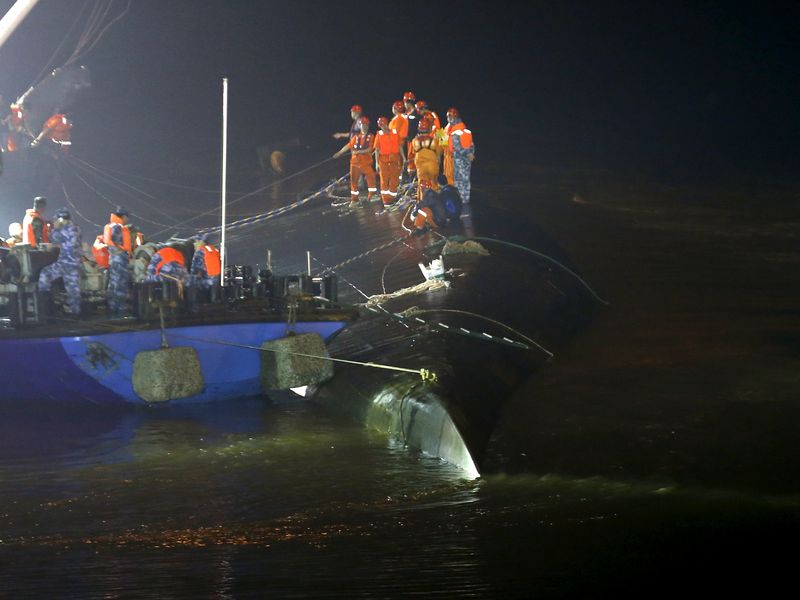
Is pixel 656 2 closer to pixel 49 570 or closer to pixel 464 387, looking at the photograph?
pixel 464 387

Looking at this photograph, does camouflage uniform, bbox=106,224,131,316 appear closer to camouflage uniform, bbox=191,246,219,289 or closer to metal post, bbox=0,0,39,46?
camouflage uniform, bbox=191,246,219,289

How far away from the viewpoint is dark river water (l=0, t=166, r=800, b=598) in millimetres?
6422

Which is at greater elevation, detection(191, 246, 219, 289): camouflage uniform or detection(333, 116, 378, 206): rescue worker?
detection(333, 116, 378, 206): rescue worker

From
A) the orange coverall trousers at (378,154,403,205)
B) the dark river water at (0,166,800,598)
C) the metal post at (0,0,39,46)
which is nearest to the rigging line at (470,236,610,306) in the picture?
the dark river water at (0,166,800,598)

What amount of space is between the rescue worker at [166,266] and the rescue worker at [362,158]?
7.99 meters

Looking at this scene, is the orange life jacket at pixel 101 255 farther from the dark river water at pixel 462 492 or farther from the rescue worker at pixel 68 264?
the dark river water at pixel 462 492

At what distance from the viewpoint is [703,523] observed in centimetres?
710

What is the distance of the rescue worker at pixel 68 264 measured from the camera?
11664 millimetres

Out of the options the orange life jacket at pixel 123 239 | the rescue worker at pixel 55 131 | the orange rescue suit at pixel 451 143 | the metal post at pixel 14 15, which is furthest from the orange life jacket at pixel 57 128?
the orange life jacket at pixel 123 239

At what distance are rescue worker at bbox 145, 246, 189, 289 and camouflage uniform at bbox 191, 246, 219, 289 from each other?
14.9 inches

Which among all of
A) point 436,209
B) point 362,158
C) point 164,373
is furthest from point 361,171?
point 164,373

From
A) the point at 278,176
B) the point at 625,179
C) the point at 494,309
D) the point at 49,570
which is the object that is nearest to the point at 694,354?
the point at 494,309

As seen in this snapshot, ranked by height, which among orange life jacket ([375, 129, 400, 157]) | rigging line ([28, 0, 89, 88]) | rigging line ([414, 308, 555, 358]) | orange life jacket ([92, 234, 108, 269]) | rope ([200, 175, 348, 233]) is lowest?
rigging line ([414, 308, 555, 358])

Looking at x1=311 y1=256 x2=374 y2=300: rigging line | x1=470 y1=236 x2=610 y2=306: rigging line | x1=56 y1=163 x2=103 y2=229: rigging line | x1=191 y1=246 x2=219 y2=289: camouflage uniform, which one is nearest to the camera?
x1=191 y1=246 x2=219 y2=289: camouflage uniform
